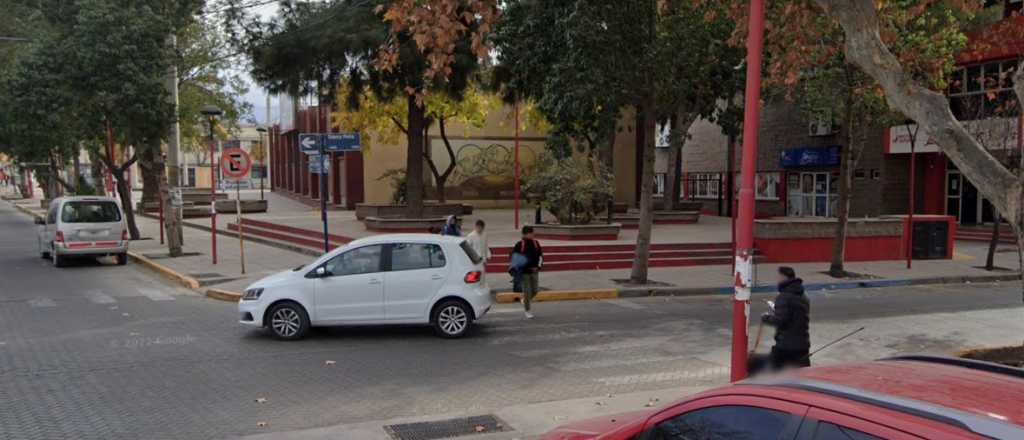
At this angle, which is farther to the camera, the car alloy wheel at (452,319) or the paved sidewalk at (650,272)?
the paved sidewalk at (650,272)

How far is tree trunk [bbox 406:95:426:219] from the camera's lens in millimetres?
24828

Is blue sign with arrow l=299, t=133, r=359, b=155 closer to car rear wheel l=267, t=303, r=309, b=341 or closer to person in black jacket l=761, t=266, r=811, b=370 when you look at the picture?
car rear wheel l=267, t=303, r=309, b=341

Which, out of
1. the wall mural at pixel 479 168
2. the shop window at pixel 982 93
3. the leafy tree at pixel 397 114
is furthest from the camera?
the wall mural at pixel 479 168

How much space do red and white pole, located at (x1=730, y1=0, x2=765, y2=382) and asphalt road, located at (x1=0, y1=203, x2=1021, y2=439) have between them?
1716mm

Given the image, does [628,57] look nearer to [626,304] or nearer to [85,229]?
[626,304]

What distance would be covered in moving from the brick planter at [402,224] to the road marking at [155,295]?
339 inches

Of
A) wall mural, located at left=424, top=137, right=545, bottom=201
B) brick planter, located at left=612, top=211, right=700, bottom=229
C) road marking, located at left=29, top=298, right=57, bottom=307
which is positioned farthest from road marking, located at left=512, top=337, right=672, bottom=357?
wall mural, located at left=424, top=137, right=545, bottom=201

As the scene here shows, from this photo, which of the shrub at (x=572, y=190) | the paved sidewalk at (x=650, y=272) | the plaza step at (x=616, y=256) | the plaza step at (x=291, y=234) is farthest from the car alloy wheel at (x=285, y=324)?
the shrub at (x=572, y=190)

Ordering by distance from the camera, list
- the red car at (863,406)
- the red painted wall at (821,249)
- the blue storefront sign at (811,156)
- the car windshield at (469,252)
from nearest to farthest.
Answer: the red car at (863,406)
the car windshield at (469,252)
the red painted wall at (821,249)
the blue storefront sign at (811,156)

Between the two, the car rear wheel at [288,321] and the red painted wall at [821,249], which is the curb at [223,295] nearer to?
the car rear wheel at [288,321]

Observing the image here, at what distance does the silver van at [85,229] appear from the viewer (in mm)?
19891

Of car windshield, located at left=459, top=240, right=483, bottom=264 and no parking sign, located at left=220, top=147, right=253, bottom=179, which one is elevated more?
no parking sign, located at left=220, top=147, right=253, bottom=179

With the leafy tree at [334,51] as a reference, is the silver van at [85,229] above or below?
below

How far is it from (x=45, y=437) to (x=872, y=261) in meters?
21.3
